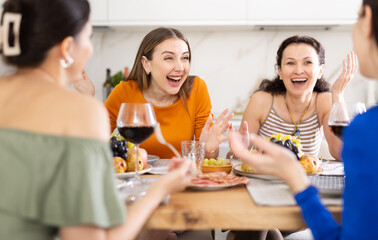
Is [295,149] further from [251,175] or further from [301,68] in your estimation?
[301,68]

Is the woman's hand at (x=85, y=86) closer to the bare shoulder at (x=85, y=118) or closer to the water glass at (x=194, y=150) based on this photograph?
the water glass at (x=194, y=150)

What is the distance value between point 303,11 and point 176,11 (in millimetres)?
1154

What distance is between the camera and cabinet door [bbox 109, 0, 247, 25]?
133 inches

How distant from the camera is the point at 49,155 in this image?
70 centimetres

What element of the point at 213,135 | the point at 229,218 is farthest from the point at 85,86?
the point at 229,218

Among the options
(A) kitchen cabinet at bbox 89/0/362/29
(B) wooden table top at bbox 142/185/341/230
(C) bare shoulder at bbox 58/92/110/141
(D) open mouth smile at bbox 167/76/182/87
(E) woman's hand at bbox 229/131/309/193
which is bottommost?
(B) wooden table top at bbox 142/185/341/230

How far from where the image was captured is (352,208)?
0.71 meters

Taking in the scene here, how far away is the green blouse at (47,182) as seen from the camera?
71 centimetres

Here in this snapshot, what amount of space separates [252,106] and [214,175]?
1.18 meters

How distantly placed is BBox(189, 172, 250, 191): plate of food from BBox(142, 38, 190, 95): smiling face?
104 cm

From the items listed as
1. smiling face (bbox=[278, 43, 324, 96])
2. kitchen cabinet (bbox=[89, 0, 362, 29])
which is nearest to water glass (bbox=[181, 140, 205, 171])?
smiling face (bbox=[278, 43, 324, 96])

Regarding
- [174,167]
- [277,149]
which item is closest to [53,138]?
[174,167]

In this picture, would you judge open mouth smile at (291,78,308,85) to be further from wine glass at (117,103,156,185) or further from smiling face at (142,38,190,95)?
wine glass at (117,103,156,185)

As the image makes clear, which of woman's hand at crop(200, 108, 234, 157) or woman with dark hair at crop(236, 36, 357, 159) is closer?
woman's hand at crop(200, 108, 234, 157)
